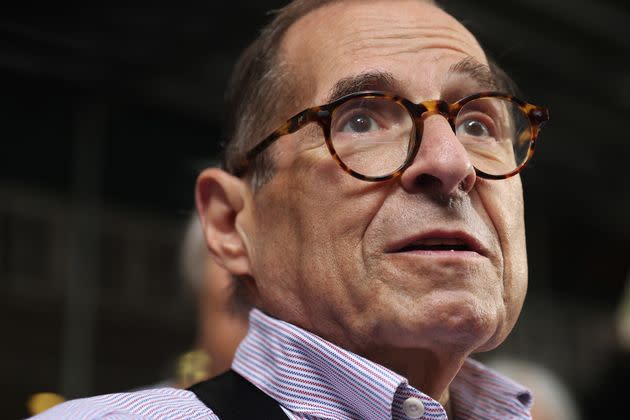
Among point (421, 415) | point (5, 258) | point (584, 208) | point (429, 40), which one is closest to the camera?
point (421, 415)

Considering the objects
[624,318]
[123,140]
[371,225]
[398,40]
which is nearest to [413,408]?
[371,225]

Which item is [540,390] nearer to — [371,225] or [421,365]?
[421,365]

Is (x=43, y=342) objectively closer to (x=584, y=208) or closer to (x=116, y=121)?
(x=116, y=121)

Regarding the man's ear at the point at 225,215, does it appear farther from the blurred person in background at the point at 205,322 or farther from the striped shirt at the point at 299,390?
the blurred person in background at the point at 205,322

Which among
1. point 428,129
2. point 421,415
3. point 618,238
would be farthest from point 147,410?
point 618,238

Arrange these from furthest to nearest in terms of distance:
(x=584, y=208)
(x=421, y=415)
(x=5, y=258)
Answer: (x=584, y=208) < (x=5, y=258) < (x=421, y=415)

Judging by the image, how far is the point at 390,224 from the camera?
5.02ft

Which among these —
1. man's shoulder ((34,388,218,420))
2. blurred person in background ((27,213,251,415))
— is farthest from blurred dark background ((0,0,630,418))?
man's shoulder ((34,388,218,420))

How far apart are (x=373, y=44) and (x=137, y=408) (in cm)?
73

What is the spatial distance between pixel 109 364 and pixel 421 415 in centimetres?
185

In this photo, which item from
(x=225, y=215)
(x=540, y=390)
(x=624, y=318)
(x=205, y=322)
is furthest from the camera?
(x=624, y=318)

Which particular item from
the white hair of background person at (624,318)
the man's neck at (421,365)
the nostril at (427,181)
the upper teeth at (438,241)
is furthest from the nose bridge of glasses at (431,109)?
the white hair of background person at (624,318)

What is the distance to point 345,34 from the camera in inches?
68.2

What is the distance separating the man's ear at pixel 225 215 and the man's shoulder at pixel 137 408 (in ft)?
0.99
